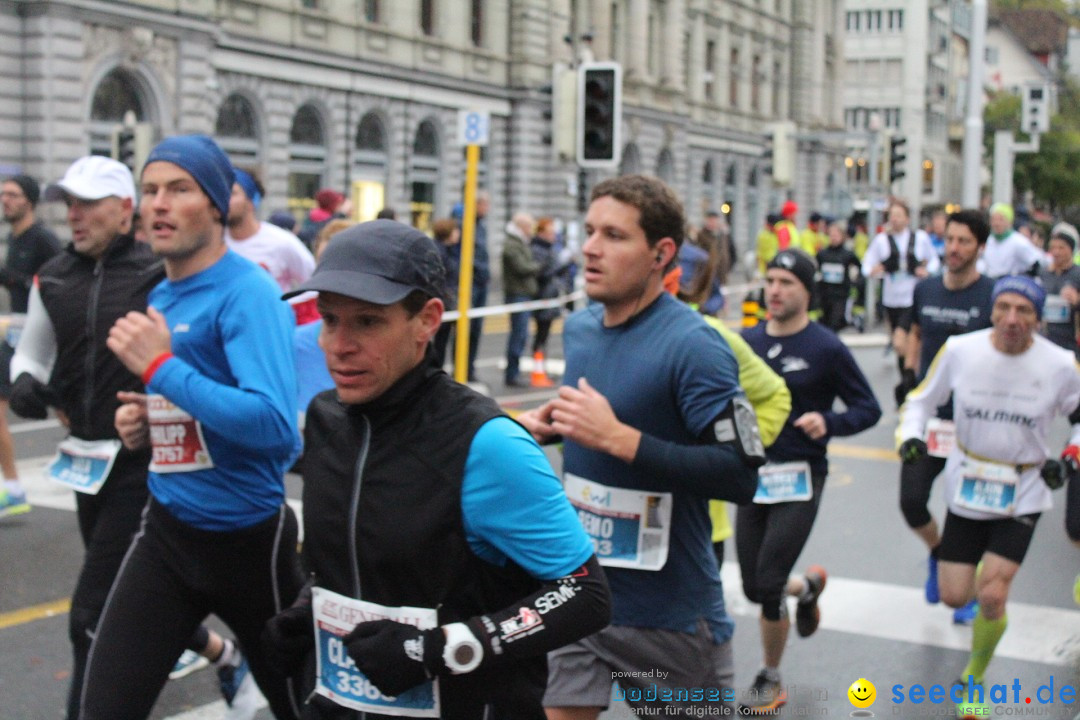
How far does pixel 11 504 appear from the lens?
8320 mm

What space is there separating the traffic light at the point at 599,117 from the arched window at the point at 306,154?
19873 mm

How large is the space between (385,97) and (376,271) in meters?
33.9

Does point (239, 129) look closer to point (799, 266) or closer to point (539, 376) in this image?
point (539, 376)

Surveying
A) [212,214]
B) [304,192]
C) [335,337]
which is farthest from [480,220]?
[304,192]

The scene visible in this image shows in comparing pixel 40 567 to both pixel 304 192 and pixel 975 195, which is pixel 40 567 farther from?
pixel 304 192

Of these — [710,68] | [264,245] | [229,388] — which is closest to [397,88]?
[710,68]

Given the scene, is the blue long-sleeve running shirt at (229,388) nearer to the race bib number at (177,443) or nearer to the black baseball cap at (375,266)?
the race bib number at (177,443)

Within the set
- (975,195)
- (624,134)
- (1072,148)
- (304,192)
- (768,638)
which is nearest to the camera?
(768,638)

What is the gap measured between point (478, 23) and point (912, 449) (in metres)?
37.4

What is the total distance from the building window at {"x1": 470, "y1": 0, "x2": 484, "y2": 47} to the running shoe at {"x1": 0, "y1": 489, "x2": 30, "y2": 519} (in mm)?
34306

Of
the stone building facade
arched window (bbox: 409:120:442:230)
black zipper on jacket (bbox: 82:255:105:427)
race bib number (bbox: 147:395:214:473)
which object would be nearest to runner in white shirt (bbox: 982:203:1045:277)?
the stone building facade

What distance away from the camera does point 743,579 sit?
218 inches

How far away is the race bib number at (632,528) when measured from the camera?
3.61 metres

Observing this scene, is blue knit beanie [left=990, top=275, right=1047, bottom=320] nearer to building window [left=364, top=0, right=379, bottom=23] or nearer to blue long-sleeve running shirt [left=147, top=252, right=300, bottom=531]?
blue long-sleeve running shirt [left=147, top=252, right=300, bottom=531]
